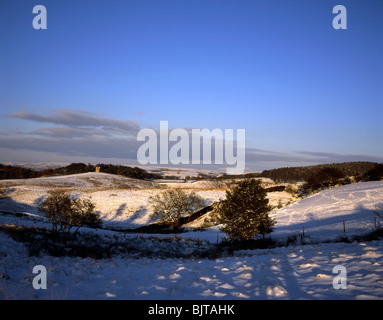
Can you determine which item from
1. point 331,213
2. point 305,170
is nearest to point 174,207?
point 331,213

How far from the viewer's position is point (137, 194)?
46812 millimetres

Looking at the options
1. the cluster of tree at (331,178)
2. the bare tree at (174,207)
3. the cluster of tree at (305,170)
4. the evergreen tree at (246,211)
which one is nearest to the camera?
the evergreen tree at (246,211)

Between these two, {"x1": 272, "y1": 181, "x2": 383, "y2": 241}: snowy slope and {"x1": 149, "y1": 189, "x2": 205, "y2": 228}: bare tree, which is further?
{"x1": 149, "y1": 189, "x2": 205, "y2": 228}: bare tree

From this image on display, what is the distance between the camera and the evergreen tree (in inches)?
714

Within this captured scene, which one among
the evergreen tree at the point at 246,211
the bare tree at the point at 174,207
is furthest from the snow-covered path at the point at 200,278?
the bare tree at the point at 174,207

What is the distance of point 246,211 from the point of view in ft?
59.6

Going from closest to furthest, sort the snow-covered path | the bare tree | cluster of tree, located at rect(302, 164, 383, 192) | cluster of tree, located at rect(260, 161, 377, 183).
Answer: the snow-covered path < the bare tree < cluster of tree, located at rect(302, 164, 383, 192) < cluster of tree, located at rect(260, 161, 377, 183)

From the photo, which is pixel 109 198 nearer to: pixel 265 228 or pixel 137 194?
pixel 137 194

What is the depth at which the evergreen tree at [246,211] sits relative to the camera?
1812 centimetres

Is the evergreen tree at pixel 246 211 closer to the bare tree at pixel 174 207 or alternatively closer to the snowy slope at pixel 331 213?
the snowy slope at pixel 331 213

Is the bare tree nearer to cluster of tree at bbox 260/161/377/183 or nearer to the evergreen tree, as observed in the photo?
the evergreen tree

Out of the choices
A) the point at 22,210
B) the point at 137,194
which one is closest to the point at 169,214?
the point at 137,194

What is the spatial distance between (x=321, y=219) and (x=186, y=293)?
22.8 meters

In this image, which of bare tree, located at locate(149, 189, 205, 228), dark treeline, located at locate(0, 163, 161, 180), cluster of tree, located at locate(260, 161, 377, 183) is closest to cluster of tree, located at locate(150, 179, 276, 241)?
bare tree, located at locate(149, 189, 205, 228)
